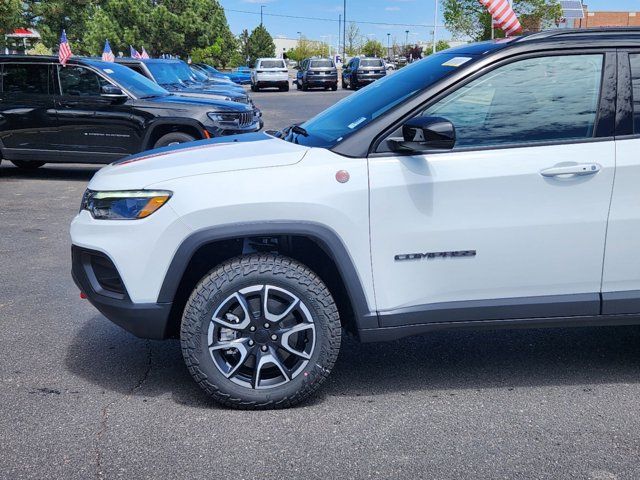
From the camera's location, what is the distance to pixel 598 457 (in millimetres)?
3303

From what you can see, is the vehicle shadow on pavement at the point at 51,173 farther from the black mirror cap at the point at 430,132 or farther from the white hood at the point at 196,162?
the black mirror cap at the point at 430,132

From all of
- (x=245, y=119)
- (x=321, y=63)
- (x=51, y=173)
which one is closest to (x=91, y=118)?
(x=51, y=173)

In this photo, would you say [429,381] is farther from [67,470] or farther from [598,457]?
[67,470]

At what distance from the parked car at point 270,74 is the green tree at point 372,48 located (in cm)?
7728

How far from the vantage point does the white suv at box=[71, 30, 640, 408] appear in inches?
142

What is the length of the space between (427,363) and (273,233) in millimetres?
1408

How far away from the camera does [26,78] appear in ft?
36.3

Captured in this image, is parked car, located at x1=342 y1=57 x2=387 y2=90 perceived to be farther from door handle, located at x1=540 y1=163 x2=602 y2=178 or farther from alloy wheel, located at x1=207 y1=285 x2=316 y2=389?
alloy wheel, located at x1=207 y1=285 x2=316 y2=389

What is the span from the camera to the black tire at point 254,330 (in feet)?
11.9

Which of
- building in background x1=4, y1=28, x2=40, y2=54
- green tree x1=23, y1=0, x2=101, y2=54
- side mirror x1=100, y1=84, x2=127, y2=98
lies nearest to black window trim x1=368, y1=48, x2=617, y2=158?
side mirror x1=100, y1=84, x2=127, y2=98

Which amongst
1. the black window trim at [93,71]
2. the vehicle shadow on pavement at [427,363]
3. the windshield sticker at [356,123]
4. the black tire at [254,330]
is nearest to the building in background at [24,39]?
the black window trim at [93,71]

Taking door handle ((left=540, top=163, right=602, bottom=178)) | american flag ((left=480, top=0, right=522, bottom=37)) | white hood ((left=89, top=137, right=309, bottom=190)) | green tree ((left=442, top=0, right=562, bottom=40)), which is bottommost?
door handle ((left=540, top=163, right=602, bottom=178))

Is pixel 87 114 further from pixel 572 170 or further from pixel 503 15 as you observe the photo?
pixel 572 170

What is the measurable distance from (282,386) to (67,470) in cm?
106
